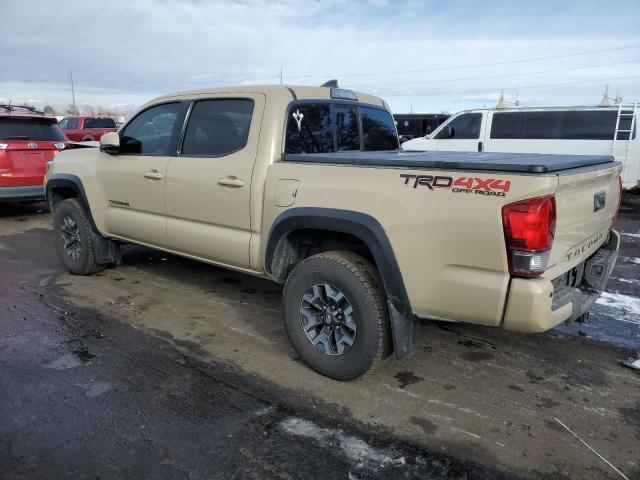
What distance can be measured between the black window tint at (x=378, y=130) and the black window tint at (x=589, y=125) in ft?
26.9

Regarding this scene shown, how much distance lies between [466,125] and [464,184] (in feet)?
35.1

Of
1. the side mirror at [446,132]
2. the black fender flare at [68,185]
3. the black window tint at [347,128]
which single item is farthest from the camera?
the side mirror at [446,132]

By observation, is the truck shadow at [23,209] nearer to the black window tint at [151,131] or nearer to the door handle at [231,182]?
the black window tint at [151,131]

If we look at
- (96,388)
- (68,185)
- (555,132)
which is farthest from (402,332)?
(555,132)

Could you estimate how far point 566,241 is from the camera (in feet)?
9.30

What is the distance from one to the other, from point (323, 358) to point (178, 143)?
2.24 meters

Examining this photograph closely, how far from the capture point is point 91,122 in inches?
805

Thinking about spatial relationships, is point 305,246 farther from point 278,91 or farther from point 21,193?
point 21,193

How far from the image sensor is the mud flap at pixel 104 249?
5.41 meters

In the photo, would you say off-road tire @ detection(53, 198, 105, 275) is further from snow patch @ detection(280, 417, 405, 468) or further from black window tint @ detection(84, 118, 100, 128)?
black window tint @ detection(84, 118, 100, 128)

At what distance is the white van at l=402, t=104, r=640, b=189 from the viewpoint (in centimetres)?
1132

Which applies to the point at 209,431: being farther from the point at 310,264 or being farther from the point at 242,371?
the point at 310,264

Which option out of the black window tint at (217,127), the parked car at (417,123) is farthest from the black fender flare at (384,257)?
the parked car at (417,123)

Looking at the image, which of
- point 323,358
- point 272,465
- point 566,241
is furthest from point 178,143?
point 566,241
